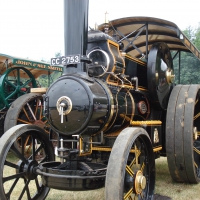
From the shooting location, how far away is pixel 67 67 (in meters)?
2.75

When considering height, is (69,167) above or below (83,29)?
below

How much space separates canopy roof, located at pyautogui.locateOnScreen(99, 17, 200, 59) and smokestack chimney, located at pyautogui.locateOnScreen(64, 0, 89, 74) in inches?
32.0

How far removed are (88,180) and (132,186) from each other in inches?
13.6

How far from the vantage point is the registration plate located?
102 inches

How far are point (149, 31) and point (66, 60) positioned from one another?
229 centimetres

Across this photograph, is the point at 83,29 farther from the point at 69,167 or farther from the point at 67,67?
the point at 69,167

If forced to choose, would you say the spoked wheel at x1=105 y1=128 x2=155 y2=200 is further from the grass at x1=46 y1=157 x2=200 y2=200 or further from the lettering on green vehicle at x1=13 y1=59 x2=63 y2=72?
the lettering on green vehicle at x1=13 y1=59 x2=63 y2=72

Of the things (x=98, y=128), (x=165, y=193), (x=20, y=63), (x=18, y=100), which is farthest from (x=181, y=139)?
(x=20, y=63)

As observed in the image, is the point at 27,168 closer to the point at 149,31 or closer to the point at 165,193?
the point at 165,193

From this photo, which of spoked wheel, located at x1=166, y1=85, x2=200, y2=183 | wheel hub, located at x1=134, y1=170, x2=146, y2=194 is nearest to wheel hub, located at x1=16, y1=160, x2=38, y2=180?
wheel hub, located at x1=134, y1=170, x2=146, y2=194

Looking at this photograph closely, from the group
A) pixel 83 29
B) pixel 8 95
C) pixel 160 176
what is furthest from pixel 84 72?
pixel 8 95

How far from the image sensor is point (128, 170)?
2.31 metres

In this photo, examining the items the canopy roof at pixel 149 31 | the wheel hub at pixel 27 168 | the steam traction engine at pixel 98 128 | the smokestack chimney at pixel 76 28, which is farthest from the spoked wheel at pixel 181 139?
the wheel hub at pixel 27 168

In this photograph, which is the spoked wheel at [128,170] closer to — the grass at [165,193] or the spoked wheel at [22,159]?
the grass at [165,193]
